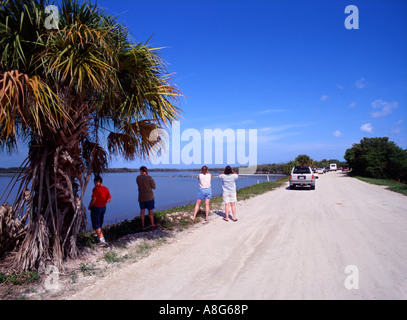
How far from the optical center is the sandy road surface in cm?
339

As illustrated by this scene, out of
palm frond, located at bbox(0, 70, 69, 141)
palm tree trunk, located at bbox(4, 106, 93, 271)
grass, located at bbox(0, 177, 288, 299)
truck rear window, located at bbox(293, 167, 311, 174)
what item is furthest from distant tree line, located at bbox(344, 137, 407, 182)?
palm frond, located at bbox(0, 70, 69, 141)

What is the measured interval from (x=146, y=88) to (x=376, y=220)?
7.87 meters

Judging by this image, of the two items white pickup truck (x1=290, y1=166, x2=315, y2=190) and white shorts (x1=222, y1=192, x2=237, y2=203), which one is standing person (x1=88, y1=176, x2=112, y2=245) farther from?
white pickup truck (x1=290, y1=166, x2=315, y2=190)

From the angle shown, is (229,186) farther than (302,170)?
No

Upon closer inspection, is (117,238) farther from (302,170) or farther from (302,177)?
(302,170)

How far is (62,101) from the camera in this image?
3.97 metres

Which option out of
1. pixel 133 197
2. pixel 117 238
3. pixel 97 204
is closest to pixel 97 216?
pixel 97 204

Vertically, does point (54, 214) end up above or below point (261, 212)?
above

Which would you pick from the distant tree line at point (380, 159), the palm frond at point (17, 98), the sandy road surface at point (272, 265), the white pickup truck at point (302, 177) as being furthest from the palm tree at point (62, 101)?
the distant tree line at point (380, 159)

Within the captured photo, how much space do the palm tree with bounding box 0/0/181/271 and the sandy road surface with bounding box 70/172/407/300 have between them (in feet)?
5.04

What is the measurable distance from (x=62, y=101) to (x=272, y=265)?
172 inches
